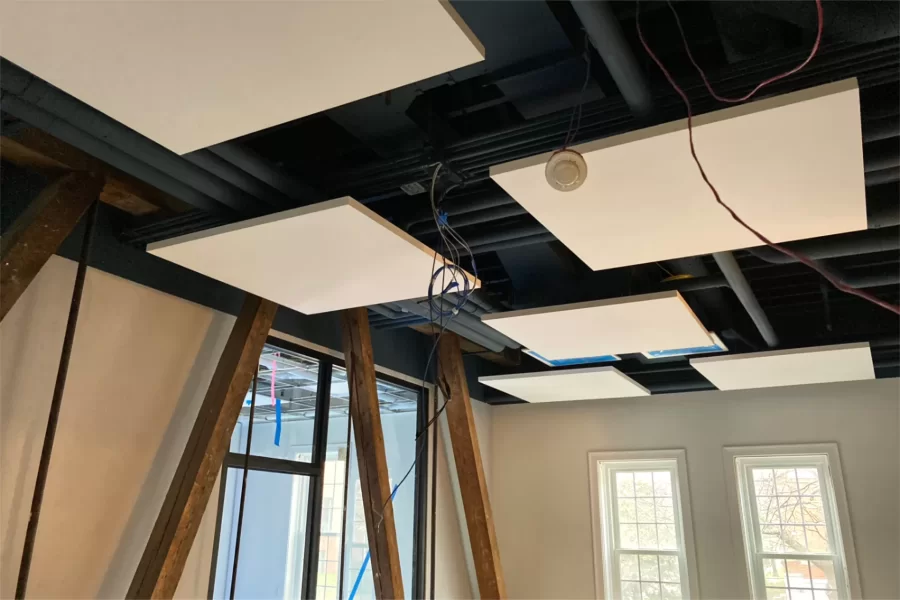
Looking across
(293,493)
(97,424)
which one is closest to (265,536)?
(293,493)

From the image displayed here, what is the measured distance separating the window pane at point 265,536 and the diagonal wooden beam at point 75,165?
1.51 m

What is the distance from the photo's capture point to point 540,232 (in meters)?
2.82

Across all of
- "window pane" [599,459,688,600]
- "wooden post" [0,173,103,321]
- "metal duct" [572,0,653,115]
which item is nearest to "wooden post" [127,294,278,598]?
"wooden post" [0,173,103,321]

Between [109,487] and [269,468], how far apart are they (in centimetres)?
102

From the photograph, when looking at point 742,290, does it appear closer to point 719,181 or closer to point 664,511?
point 719,181

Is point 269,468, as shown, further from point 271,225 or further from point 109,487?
point 271,225

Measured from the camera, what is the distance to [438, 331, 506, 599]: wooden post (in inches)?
190

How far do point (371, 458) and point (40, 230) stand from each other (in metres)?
2.09

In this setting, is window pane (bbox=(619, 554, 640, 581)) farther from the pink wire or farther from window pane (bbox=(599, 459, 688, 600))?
the pink wire

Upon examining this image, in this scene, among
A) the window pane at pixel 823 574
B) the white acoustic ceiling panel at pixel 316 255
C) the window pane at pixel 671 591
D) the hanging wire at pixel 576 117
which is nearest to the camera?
the hanging wire at pixel 576 117

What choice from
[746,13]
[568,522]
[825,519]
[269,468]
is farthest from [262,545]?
[825,519]

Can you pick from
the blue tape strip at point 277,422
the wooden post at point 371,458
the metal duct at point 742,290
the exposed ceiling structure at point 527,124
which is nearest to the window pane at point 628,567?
the metal duct at point 742,290

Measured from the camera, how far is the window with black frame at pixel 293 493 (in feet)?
11.8

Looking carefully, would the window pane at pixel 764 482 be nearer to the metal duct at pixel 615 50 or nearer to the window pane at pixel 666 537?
the window pane at pixel 666 537
